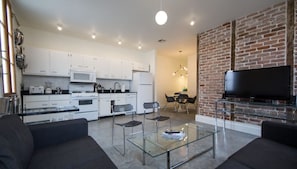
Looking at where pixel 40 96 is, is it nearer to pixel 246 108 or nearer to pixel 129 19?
pixel 129 19

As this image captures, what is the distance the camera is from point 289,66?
2.46 metres

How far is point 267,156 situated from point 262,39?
2777mm

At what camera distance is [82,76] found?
4.53m

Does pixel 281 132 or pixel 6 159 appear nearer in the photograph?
pixel 6 159

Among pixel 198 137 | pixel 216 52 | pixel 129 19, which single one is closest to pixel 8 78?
pixel 129 19

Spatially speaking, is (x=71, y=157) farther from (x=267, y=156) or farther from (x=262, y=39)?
(x=262, y=39)

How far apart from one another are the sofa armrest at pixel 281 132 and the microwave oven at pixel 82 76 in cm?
457

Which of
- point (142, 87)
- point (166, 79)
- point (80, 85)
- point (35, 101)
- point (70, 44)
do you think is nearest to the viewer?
point (35, 101)

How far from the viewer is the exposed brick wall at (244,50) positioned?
2.83 meters

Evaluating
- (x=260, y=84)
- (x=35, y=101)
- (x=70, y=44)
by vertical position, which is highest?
(x=70, y=44)

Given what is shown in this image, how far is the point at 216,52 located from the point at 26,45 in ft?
17.6

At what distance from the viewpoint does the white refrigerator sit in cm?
548

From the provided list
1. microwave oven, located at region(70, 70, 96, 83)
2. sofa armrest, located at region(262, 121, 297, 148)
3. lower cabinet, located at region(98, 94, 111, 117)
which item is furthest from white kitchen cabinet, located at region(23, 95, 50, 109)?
sofa armrest, located at region(262, 121, 297, 148)

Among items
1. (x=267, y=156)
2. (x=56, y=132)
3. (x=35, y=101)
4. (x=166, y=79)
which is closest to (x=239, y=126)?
(x=267, y=156)
